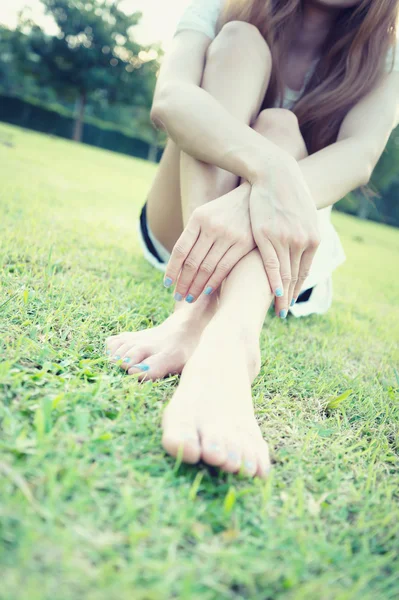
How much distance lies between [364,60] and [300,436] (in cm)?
137

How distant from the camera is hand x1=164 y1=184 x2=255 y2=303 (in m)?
1.07

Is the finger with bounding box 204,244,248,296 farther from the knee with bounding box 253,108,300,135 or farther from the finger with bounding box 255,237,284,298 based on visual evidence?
the knee with bounding box 253,108,300,135

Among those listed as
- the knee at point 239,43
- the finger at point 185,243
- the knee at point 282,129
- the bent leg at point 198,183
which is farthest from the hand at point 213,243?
the knee at point 239,43

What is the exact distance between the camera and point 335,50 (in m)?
1.65

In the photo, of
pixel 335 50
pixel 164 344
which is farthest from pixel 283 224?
pixel 335 50

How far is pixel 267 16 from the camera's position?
1538 millimetres

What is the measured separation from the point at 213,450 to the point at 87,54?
24.8 m

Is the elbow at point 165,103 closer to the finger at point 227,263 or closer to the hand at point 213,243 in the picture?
the hand at point 213,243

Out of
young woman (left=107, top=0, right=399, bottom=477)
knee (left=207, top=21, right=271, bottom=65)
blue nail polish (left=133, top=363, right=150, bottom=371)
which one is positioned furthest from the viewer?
knee (left=207, top=21, right=271, bottom=65)

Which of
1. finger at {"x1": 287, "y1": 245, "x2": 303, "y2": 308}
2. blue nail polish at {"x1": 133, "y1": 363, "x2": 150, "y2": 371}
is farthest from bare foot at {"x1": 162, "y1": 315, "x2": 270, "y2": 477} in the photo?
finger at {"x1": 287, "y1": 245, "x2": 303, "y2": 308}

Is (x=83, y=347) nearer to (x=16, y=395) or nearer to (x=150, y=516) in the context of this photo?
(x=16, y=395)

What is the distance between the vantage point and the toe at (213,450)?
708 mm

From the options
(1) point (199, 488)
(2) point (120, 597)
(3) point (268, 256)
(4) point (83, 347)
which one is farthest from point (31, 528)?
(3) point (268, 256)

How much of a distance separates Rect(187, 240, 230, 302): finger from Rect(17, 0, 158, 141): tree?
22.1 meters
